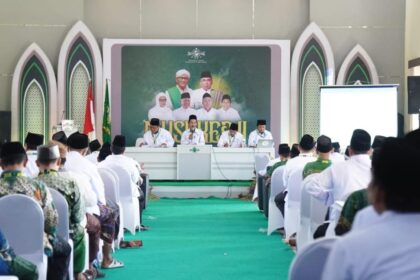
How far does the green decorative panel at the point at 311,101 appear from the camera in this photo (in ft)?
51.2

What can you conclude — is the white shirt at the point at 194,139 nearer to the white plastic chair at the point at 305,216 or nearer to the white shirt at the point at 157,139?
the white shirt at the point at 157,139

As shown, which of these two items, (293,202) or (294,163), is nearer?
(293,202)

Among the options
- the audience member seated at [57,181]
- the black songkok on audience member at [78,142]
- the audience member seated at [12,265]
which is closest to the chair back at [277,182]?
the black songkok on audience member at [78,142]

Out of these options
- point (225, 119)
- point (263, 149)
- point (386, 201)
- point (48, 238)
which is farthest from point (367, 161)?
point (225, 119)

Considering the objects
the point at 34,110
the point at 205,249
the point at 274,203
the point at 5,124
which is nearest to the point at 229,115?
the point at 34,110

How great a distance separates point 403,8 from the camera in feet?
51.7

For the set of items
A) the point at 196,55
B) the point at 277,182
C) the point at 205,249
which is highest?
the point at 196,55

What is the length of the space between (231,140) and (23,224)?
10.5 metres

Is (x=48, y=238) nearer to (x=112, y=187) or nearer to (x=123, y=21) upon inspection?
(x=112, y=187)

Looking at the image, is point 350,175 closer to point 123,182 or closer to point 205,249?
point 205,249

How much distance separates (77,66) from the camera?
1559 cm

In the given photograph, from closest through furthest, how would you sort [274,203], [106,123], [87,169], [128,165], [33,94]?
[87,169]
[274,203]
[128,165]
[106,123]
[33,94]

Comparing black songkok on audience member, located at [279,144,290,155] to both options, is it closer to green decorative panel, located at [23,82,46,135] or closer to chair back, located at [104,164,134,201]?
chair back, located at [104,164,134,201]

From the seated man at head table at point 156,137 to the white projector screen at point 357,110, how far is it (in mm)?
2883
